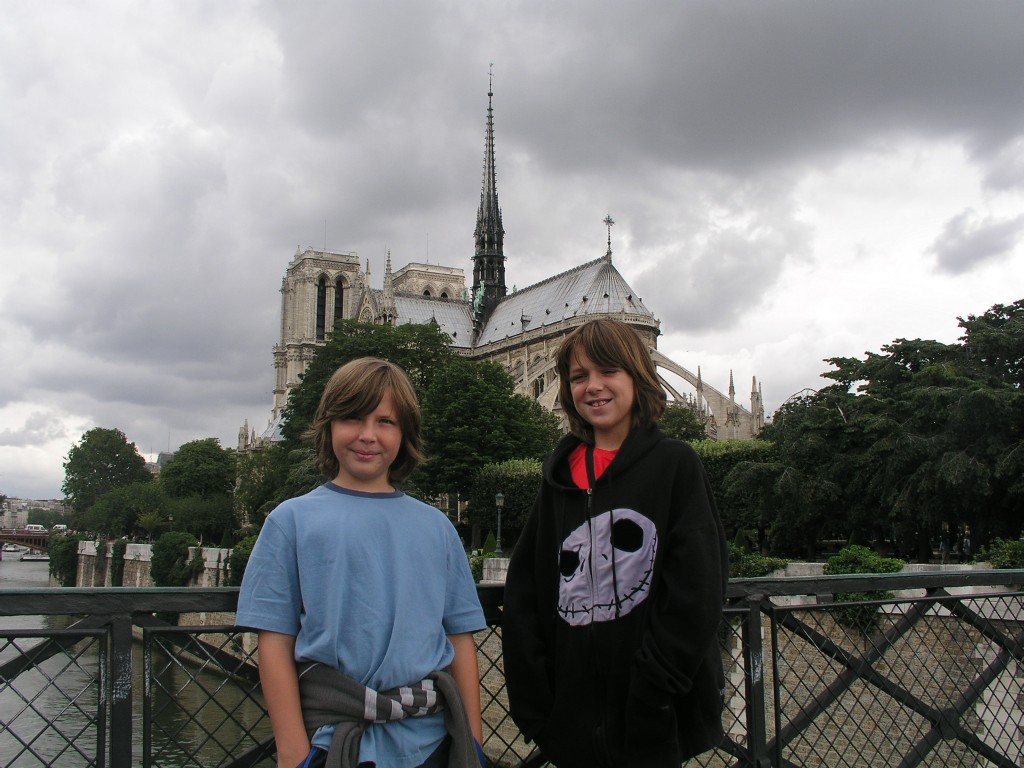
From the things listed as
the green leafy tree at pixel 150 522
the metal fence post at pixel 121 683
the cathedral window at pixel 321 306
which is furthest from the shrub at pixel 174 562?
the cathedral window at pixel 321 306

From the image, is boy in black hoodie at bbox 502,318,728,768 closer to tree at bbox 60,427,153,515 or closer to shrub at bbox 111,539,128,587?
shrub at bbox 111,539,128,587

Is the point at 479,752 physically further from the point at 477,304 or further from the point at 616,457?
the point at 477,304

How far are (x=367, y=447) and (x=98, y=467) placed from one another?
330 ft

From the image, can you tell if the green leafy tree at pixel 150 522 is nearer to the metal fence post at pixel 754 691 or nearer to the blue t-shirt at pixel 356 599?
the metal fence post at pixel 754 691

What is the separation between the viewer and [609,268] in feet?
251

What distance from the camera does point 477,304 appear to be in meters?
90.8

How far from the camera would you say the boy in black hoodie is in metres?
3.11

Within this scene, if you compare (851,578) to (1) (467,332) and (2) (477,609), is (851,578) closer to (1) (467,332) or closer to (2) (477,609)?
(2) (477,609)

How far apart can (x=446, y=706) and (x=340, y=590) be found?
54cm

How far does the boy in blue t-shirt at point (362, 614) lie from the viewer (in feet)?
9.91

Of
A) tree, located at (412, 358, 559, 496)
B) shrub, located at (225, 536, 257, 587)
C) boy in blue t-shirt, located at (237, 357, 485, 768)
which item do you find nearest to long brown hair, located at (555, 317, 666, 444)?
boy in blue t-shirt, located at (237, 357, 485, 768)

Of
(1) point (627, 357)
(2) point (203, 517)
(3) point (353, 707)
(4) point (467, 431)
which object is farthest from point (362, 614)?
(2) point (203, 517)

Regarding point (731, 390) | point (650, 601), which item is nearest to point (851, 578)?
point (650, 601)

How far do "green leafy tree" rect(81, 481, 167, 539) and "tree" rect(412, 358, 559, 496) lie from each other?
116 ft
